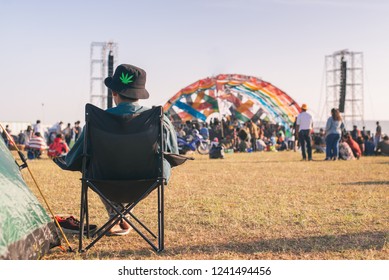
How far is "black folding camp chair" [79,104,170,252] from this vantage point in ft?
12.1

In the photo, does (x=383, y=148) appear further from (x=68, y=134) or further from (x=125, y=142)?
(x=125, y=142)

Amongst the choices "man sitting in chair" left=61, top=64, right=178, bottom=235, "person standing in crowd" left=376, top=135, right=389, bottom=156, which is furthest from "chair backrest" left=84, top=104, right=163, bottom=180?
"person standing in crowd" left=376, top=135, right=389, bottom=156

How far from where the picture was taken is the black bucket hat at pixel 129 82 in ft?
13.5

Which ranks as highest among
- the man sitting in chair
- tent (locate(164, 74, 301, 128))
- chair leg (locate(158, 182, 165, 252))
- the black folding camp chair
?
tent (locate(164, 74, 301, 128))

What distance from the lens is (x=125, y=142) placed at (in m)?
3.70

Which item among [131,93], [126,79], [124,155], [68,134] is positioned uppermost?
[126,79]

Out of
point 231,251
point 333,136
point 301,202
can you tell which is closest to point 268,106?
point 333,136

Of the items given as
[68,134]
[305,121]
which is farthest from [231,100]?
[305,121]

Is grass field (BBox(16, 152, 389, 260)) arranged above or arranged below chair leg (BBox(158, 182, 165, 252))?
below

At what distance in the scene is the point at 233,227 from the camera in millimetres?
4707

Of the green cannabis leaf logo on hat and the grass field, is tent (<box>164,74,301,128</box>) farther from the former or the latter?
the green cannabis leaf logo on hat

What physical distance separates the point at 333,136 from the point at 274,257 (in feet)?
38.1

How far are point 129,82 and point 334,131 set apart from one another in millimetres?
11328

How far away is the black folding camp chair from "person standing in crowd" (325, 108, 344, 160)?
1151 centimetres
